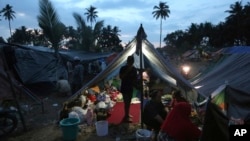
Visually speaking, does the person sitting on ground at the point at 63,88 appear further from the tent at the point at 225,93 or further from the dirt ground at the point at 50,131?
the tent at the point at 225,93

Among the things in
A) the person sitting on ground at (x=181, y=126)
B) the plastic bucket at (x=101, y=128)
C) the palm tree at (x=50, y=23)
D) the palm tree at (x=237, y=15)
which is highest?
the palm tree at (x=237, y=15)

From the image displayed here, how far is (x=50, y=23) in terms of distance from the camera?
16.9 meters

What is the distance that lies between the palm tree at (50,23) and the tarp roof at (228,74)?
8.99 meters

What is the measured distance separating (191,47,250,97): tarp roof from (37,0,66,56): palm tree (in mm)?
8993

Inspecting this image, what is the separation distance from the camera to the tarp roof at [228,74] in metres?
8.83

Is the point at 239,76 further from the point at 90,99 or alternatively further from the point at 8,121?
the point at 8,121

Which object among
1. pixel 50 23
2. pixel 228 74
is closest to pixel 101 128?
pixel 228 74

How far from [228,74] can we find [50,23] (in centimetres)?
1080

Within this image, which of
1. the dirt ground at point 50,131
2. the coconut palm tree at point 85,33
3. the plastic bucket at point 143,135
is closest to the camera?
the plastic bucket at point 143,135

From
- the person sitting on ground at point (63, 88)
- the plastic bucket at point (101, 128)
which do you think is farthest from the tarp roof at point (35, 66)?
the plastic bucket at point (101, 128)

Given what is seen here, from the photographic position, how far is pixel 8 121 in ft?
25.1

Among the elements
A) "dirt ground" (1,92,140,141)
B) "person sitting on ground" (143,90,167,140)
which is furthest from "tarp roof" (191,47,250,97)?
"person sitting on ground" (143,90,167,140)

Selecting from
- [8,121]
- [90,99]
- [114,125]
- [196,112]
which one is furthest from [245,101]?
[8,121]

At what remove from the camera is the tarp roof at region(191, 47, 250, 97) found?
348 inches
